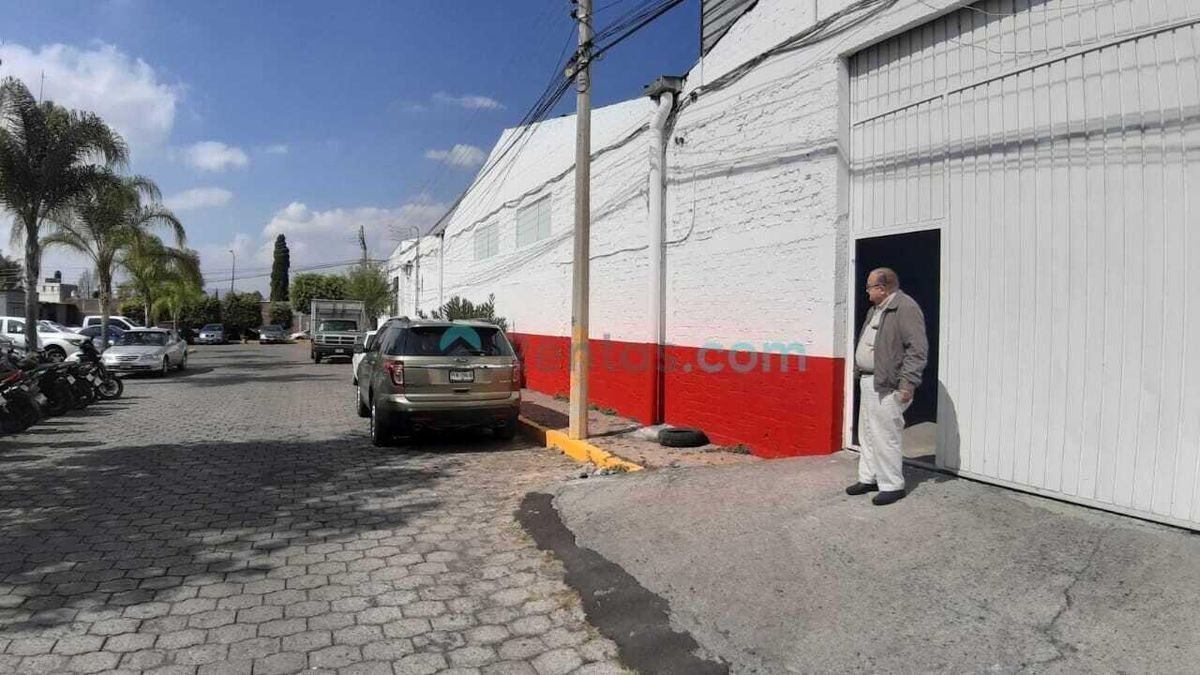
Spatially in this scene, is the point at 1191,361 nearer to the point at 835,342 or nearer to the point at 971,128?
the point at 971,128

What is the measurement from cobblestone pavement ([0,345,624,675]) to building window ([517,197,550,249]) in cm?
677

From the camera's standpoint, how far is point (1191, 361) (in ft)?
12.8

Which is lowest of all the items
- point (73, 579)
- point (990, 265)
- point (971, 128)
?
point (73, 579)

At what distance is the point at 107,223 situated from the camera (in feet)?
64.3

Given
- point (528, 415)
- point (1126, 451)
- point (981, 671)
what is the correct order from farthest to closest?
point (528, 415) → point (1126, 451) → point (981, 671)

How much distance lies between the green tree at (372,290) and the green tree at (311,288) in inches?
724

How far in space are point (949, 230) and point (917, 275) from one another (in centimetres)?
245

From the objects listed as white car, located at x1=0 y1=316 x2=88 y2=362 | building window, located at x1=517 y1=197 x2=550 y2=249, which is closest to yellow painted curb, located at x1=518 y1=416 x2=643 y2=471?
building window, located at x1=517 y1=197 x2=550 y2=249

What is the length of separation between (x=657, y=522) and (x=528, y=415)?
248 inches

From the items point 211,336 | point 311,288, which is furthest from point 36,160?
point 311,288

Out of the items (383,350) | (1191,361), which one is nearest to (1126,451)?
(1191,361)

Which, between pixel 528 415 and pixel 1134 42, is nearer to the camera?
pixel 1134 42

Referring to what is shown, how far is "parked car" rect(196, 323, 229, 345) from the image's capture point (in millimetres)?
47062

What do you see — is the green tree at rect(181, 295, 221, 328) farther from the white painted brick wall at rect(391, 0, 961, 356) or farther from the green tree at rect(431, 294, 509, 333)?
the white painted brick wall at rect(391, 0, 961, 356)
